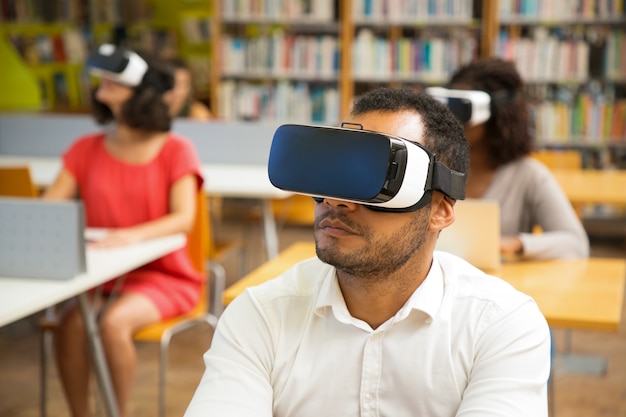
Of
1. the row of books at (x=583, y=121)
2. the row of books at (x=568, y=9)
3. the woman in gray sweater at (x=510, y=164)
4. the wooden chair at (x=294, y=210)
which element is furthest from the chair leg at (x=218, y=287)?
the row of books at (x=568, y=9)

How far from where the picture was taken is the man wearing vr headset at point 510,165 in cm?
268

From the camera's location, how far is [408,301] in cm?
138

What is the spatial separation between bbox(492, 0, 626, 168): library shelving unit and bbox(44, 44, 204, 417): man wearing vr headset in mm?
3642

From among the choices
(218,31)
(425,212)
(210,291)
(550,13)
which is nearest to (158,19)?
(218,31)

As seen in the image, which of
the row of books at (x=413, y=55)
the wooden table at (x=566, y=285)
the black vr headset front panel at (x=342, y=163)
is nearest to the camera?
the black vr headset front panel at (x=342, y=163)

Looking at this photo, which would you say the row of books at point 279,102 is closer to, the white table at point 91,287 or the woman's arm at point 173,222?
the woman's arm at point 173,222

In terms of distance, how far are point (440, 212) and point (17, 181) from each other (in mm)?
2354

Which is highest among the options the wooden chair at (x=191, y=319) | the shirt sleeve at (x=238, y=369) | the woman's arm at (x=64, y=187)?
the shirt sleeve at (x=238, y=369)

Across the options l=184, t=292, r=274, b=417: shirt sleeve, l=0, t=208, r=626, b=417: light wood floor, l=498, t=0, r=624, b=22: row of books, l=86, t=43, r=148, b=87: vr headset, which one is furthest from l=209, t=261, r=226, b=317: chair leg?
l=498, t=0, r=624, b=22: row of books

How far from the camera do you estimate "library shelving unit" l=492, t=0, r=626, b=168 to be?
20.1ft

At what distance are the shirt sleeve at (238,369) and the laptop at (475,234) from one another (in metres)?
0.96

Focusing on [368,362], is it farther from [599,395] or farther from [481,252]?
[599,395]

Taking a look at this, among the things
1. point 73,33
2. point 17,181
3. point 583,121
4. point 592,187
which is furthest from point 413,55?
point 17,181

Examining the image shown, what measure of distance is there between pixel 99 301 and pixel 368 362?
1.66 meters
